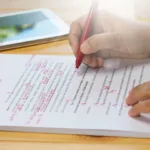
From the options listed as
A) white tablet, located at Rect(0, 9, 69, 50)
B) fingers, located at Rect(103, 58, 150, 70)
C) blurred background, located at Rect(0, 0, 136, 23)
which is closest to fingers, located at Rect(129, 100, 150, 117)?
fingers, located at Rect(103, 58, 150, 70)

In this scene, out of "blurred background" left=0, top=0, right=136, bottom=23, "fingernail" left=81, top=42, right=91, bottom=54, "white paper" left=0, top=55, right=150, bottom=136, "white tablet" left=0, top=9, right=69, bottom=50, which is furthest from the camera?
"blurred background" left=0, top=0, right=136, bottom=23

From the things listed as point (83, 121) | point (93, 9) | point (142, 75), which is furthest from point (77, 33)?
point (83, 121)

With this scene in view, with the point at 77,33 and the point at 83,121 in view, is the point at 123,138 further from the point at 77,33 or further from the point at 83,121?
the point at 77,33

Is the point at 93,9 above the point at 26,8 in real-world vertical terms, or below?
above

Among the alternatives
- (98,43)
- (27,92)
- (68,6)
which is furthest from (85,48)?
(68,6)

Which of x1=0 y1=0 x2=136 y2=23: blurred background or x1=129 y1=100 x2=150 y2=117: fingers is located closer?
x1=129 y1=100 x2=150 y2=117: fingers

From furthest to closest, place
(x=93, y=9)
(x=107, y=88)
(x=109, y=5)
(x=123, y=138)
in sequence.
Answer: (x=109, y=5), (x=93, y=9), (x=107, y=88), (x=123, y=138)

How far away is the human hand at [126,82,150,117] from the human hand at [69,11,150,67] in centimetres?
16

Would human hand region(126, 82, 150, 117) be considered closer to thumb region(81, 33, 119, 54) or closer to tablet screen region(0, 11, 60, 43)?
thumb region(81, 33, 119, 54)

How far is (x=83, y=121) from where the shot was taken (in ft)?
2.09

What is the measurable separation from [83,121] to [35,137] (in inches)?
3.1

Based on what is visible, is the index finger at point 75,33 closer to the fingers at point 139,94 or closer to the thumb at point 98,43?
the thumb at point 98,43

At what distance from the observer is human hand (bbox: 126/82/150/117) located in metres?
0.64

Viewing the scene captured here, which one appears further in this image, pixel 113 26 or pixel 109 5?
pixel 109 5
